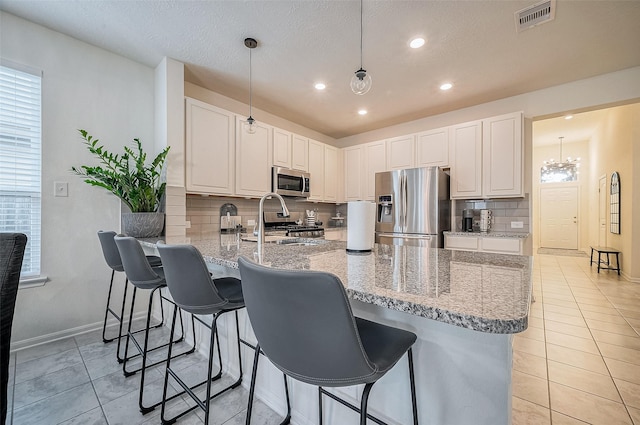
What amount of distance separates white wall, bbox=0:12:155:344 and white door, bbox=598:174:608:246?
866cm

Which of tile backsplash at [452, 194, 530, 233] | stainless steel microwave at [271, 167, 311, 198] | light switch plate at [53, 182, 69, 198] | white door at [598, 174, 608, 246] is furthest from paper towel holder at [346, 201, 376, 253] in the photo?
white door at [598, 174, 608, 246]

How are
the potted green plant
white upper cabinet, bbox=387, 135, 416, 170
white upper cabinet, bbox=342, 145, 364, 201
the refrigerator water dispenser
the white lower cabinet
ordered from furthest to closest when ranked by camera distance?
white upper cabinet, bbox=342, 145, 364, 201
white upper cabinet, bbox=387, 135, 416, 170
the refrigerator water dispenser
the white lower cabinet
the potted green plant

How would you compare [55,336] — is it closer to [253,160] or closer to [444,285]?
[253,160]

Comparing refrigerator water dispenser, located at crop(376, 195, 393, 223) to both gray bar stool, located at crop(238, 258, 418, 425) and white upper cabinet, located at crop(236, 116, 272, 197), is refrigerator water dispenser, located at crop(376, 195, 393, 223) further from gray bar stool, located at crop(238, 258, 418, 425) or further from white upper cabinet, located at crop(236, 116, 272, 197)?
gray bar stool, located at crop(238, 258, 418, 425)

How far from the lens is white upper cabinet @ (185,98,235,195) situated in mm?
2877

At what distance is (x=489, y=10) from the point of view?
2.05m

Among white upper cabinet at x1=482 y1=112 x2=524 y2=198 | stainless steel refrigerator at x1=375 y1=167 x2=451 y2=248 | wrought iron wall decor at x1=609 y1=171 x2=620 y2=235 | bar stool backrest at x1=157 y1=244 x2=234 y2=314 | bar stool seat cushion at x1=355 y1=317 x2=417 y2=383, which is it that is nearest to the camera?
bar stool seat cushion at x1=355 y1=317 x2=417 y2=383

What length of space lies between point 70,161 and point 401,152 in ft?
12.7

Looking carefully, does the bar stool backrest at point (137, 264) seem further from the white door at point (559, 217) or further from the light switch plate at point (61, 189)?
the white door at point (559, 217)

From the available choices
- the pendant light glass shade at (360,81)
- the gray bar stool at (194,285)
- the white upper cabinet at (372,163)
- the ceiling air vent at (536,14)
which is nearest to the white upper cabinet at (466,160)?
the white upper cabinet at (372,163)

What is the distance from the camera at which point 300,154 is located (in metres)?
4.15

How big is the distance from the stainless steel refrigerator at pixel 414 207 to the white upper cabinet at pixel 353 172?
67cm

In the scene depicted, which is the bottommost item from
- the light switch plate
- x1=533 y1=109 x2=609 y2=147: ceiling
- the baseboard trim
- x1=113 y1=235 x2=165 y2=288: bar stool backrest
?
the baseboard trim

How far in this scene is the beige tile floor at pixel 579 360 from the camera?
1520 millimetres
